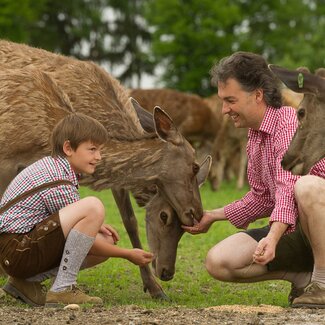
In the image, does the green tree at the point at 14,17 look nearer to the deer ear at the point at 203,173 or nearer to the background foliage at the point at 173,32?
the background foliage at the point at 173,32

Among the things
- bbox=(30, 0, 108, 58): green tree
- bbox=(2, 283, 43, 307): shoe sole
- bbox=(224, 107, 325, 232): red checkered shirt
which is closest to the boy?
bbox=(2, 283, 43, 307): shoe sole

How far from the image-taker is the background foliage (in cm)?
4175

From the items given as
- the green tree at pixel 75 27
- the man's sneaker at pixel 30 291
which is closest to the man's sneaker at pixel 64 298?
the man's sneaker at pixel 30 291

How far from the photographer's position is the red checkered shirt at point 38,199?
674 cm

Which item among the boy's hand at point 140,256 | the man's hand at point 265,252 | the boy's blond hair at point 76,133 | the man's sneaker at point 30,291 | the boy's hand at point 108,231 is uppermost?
the boy's blond hair at point 76,133

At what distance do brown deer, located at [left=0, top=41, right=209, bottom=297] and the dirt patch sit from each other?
63.1 inches

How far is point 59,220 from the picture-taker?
6.68 metres

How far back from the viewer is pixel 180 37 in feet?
138

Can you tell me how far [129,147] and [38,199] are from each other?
1.60 meters

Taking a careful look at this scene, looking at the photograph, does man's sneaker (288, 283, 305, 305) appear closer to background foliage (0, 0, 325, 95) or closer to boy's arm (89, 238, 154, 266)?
boy's arm (89, 238, 154, 266)

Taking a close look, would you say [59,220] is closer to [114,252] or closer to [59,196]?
[59,196]

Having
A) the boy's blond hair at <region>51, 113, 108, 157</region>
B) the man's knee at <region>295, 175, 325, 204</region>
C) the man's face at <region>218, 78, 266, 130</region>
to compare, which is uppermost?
the man's face at <region>218, 78, 266, 130</region>

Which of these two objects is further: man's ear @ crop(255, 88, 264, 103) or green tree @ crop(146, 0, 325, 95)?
green tree @ crop(146, 0, 325, 95)

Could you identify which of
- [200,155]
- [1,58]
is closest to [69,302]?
[1,58]
